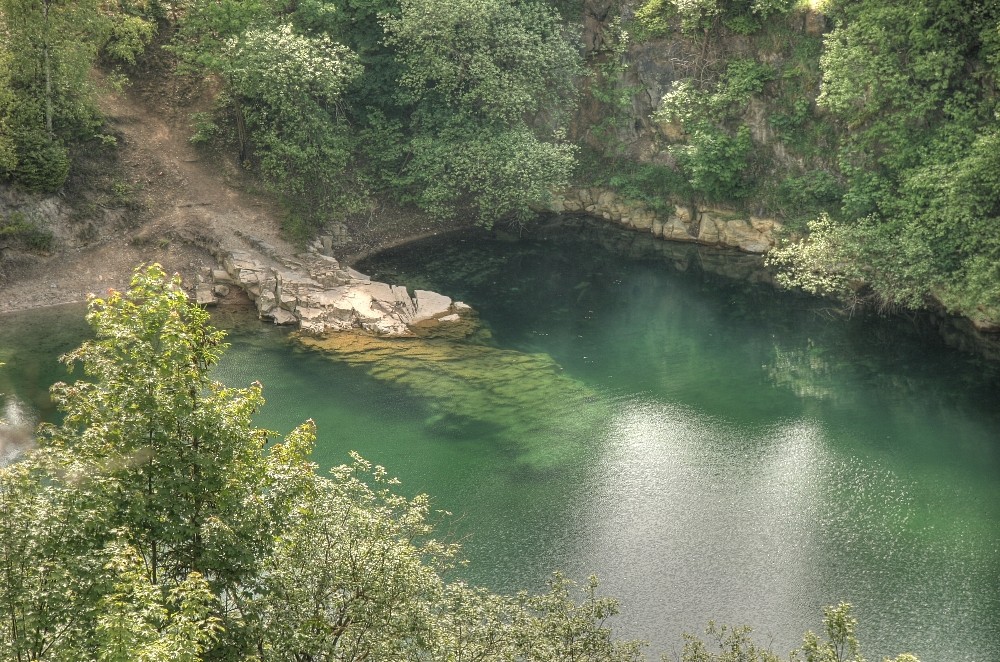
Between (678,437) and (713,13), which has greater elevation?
(713,13)

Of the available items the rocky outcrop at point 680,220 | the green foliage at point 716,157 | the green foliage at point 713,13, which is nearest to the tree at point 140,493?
the green foliage at point 716,157

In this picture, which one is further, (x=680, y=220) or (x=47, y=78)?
(x=680, y=220)

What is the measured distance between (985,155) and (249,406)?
27.9 meters

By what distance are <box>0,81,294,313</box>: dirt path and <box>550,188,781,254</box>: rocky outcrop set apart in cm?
1541

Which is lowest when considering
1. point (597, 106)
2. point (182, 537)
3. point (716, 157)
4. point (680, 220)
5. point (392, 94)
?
point (182, 537)

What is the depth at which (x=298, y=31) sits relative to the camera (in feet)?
142

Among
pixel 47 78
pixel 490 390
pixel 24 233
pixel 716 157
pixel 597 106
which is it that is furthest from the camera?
pixel 597 106

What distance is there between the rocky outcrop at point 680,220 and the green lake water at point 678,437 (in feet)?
4.15

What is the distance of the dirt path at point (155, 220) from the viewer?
39844 millimetres

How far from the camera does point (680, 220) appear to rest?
4634 cm

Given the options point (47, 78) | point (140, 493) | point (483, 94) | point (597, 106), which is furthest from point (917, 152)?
point (47, 78)

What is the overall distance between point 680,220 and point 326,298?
57.4 feet

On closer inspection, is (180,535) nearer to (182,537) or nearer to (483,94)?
(182,537)

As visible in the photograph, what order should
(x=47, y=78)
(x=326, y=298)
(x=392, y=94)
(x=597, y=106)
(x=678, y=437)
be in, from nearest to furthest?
(x=678, y=437), (x=47, y=78), (x=326, y=298), (x=392, y=94), (x=597, y=106)
